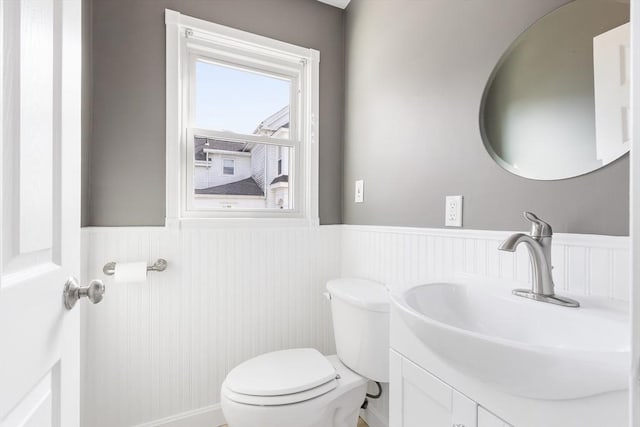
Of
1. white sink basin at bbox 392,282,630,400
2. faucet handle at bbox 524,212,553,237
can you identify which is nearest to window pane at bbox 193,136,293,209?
white sink basin at bbox 392,282,630,400

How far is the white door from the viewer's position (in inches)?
16.8

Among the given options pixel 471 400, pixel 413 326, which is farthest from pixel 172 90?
pixel 471 400

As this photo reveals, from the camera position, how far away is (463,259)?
110cm

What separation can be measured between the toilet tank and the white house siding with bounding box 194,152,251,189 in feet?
2.73

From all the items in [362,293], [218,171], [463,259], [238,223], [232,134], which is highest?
[232,134]

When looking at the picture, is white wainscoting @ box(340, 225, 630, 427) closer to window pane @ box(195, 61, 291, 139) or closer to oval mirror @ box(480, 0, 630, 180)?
oval mirror @ box(480, 0, 630, 180)

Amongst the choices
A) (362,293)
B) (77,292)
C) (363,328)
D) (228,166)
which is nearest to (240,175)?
(228,166)

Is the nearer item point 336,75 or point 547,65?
point 547,65

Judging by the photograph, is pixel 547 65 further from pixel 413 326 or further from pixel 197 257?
pixel 197 257

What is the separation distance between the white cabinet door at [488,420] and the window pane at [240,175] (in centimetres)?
140

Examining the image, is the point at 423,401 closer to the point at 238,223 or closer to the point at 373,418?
the point at 373,418

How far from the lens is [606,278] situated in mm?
750

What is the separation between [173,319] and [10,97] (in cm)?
127

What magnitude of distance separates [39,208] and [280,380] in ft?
3.16
